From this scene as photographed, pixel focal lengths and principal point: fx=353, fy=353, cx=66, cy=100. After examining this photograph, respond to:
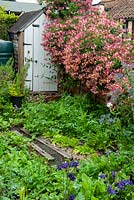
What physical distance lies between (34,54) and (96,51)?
2.66 m

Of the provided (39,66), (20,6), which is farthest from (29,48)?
(20,6)

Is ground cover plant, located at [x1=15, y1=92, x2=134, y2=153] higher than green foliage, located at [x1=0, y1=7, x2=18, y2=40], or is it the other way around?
green foliage, located at [x1=0, y1=7, x2=18, y2=40]

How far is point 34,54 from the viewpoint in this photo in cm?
883

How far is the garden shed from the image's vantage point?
8719 mm

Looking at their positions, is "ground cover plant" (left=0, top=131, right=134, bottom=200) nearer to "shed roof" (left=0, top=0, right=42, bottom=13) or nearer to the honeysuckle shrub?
the honeysuckle shrub

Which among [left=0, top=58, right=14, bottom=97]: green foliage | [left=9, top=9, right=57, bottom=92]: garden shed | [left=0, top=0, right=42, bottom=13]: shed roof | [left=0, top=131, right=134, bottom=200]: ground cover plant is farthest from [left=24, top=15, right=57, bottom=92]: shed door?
[left=0, top=0, right=42, bottom=13]: shed roof

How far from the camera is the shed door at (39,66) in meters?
8.78

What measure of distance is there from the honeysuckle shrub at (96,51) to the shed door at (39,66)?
1169 millimetres

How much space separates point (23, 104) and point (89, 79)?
1599 mm

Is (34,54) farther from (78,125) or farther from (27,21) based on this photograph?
(78,125)

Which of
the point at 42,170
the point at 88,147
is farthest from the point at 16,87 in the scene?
the point at 42,170

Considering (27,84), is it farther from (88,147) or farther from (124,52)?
(88,147)

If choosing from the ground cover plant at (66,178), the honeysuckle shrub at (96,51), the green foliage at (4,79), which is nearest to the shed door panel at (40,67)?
the honeysuckle shrub at (96,51)

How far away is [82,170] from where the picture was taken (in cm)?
385
